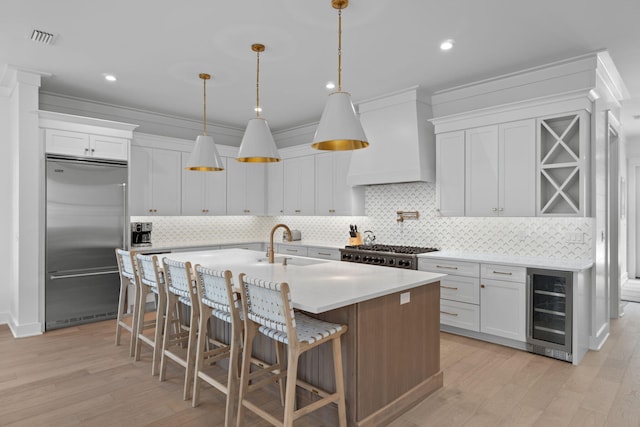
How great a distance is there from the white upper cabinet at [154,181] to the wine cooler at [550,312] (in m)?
4.86

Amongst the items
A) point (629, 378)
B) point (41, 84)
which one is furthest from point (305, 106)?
point (629, 378)

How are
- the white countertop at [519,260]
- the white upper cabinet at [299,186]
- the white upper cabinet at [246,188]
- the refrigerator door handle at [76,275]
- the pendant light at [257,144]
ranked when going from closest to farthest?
the pendant light at [257,144] < the white countertop at [519,260] < the refrigerator door handle at [76,275] < the white upper cabinet at [299,186] < the white upper cabinet at [246,188]

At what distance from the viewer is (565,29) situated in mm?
3232

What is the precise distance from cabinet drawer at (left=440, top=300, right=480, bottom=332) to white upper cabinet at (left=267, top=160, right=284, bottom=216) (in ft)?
11.3

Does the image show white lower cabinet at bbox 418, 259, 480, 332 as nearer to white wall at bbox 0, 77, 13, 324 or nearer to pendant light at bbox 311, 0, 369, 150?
pendant light at bbox 311, 0, 369, 150

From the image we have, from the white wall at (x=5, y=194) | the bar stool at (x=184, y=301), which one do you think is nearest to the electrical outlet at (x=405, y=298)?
the bar stool at (x=184, y=301)

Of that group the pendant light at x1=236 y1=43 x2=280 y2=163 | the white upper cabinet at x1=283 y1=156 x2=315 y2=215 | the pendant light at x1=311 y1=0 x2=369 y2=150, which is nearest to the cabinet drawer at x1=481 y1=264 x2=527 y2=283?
the pendant light at x1=311 y1=0 x2=369 y2=150

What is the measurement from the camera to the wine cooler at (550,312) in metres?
3.54

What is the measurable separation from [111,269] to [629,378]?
5529 millimetres

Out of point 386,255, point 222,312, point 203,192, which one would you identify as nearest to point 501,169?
point 386,255

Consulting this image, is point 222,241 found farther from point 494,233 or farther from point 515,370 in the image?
point 515,370

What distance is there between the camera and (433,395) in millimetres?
2922

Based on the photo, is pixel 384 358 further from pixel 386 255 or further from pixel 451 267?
pixel 386 255

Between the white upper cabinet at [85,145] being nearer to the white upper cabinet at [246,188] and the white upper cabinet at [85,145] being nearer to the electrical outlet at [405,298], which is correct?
the white upper cabinet at [246,188]
